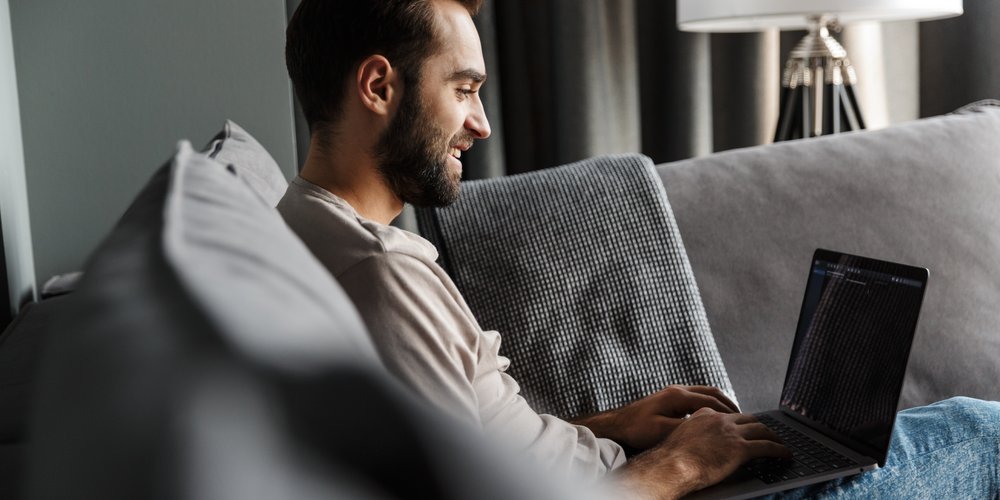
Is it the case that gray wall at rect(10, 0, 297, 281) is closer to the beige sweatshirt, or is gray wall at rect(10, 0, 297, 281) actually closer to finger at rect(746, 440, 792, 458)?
the beige sweatshirt

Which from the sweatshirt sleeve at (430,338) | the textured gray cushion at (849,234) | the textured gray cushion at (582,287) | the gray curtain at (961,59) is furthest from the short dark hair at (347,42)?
the gray curtain at (961,59)

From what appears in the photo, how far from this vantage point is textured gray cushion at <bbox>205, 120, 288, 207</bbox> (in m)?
1.16

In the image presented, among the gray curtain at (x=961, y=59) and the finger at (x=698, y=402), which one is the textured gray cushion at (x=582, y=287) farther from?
the gray curtain at (x=961, y=59)

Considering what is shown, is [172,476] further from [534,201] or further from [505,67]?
[505,67]

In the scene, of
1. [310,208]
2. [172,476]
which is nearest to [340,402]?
[172,476]

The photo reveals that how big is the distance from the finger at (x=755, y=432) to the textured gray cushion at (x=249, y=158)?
0.61 m

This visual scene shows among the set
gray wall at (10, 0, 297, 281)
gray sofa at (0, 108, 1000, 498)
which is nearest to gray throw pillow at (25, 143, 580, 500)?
gray sofa at (0, 108, 1000, 498)

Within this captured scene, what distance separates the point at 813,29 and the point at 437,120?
137cm

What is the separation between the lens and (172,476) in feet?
0.54

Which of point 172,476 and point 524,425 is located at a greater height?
point 172,476

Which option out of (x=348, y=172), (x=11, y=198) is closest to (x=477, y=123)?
(x=348, y=172)

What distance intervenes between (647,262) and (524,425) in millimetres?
493

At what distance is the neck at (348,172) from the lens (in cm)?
106

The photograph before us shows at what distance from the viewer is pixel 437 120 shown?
109cm
